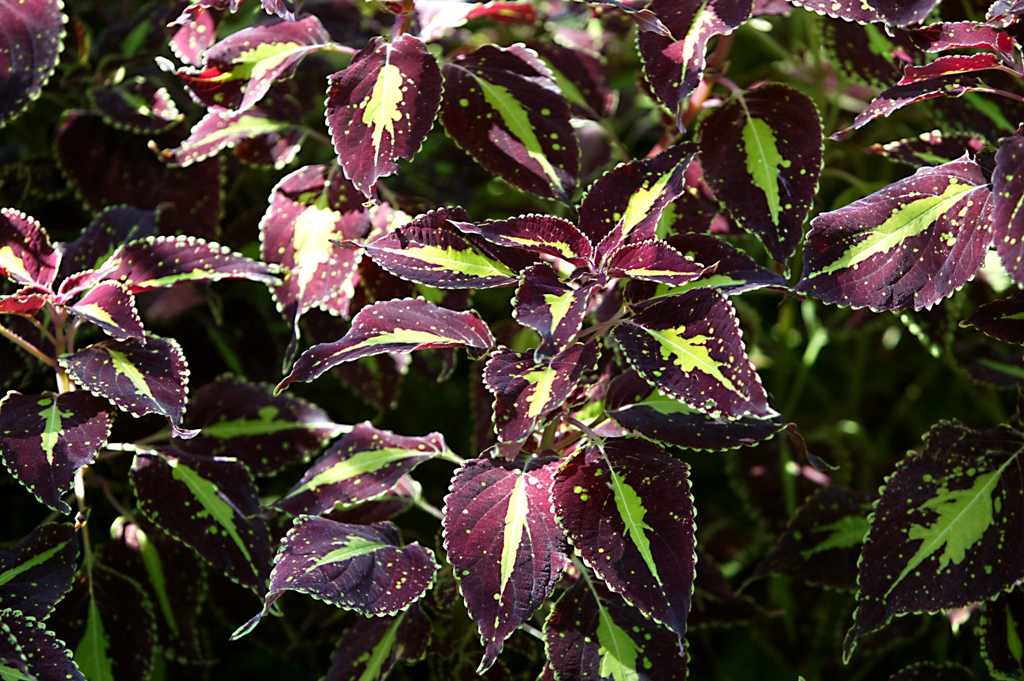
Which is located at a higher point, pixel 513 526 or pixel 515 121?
pixel 515 121

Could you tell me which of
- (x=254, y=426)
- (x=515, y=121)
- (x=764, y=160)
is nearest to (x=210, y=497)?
(x=254, y=426)

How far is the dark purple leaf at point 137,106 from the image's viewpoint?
1.12 m

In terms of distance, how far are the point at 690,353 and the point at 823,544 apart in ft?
1.32

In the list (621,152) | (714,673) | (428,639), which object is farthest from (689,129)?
(714,673)

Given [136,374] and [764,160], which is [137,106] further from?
[764,160]

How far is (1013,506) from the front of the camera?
34.3 inches

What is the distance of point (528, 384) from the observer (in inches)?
31.0

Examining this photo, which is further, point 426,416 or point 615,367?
point 426,416

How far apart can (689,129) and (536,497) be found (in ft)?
1.73

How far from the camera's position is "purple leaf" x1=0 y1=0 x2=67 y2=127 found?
100cm

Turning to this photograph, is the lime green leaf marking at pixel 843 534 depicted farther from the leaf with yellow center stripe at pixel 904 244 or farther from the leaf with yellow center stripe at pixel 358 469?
the leaf with yellow center stripe at pixel 358 469

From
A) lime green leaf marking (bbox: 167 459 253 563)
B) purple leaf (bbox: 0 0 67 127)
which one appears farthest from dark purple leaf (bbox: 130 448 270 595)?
purple leaf (bbox: 0 0 67 127)

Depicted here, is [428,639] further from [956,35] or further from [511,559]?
[956,35]

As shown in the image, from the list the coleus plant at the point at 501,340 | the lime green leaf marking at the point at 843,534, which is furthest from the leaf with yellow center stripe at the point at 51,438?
the lime green leaf marking at the point at 843,534
